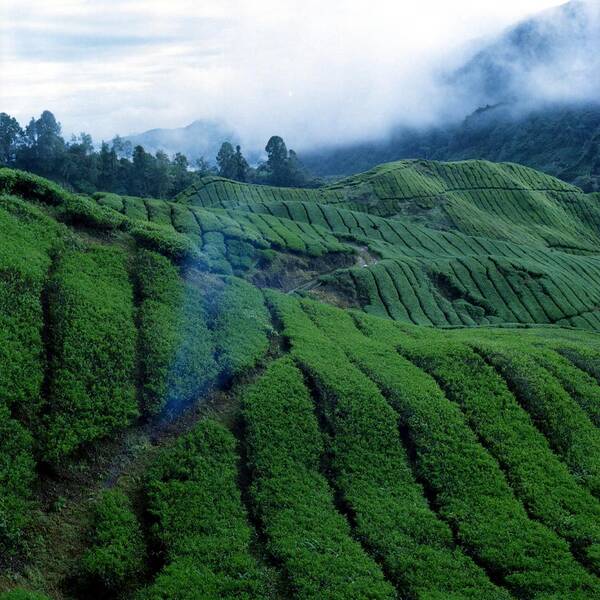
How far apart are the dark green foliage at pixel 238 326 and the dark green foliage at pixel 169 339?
46 centimetres

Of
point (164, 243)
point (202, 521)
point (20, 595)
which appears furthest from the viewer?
point (164, 243)

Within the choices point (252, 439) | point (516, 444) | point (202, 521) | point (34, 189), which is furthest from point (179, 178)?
point (202, 521)

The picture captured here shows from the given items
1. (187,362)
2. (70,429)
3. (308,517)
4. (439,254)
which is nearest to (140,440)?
(70,429)

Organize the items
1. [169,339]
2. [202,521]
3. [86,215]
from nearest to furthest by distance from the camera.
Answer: [202,521] < [169,339] < [86,215]

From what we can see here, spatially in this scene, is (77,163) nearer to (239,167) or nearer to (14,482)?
(239,167)

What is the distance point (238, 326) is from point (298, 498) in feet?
26.8

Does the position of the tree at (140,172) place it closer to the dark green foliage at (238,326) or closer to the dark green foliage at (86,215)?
the dark green foliage at (86,215)

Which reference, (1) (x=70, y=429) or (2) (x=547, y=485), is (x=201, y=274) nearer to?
(1) (x=70, y=429)

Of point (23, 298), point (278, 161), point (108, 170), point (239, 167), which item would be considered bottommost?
point (23, 298)

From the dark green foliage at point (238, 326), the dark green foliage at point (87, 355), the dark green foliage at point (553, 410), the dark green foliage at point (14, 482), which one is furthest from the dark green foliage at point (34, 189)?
the dark green foliage at point (553, 410)

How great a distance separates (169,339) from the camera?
18875 mm

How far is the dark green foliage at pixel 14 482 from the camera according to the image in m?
12.2

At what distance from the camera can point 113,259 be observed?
21.3 m

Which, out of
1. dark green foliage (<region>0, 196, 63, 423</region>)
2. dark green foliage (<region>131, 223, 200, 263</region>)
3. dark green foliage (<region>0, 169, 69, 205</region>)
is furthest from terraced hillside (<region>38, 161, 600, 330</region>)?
dark green foliage (<region>0, 196, 63, 423</region>)
